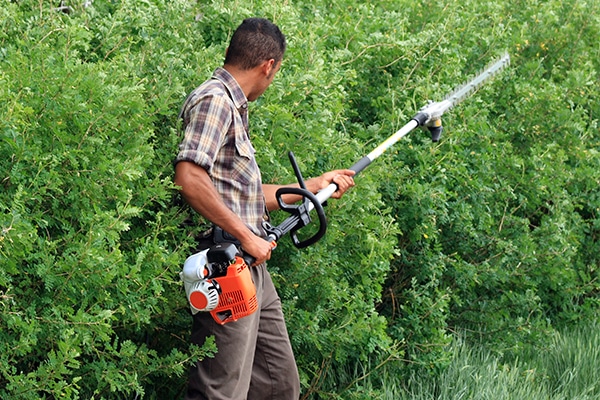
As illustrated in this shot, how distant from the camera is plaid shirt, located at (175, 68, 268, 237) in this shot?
3.90 metres

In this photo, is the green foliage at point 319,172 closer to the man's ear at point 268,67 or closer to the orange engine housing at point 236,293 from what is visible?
the orange engine housing at point 236,293

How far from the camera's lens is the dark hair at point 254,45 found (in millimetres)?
4211

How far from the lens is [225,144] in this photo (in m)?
4.03

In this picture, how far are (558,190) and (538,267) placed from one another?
56cm

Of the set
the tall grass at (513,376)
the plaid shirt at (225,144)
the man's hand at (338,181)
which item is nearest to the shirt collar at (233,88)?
the plaid shirt at (225,144)

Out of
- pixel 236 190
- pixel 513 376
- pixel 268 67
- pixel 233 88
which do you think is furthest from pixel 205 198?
pixel 513 376

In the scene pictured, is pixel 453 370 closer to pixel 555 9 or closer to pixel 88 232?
pixel 88 232

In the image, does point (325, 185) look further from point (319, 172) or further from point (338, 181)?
point (319, 172)

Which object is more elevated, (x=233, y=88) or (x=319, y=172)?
(x=233, y=88)

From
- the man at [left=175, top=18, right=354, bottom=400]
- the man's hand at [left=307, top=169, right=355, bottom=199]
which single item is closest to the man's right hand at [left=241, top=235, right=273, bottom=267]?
the man at [left=175, top=18, right=354, bottom=400]

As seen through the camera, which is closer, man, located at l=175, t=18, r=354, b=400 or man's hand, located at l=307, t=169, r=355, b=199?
man, located at l=175, t=18, r=354, b=400

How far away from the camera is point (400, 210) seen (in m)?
5.82

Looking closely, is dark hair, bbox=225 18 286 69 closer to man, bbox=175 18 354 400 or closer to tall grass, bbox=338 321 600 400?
man, bbox=175 18 354 400

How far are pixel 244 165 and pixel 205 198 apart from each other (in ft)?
0.97
